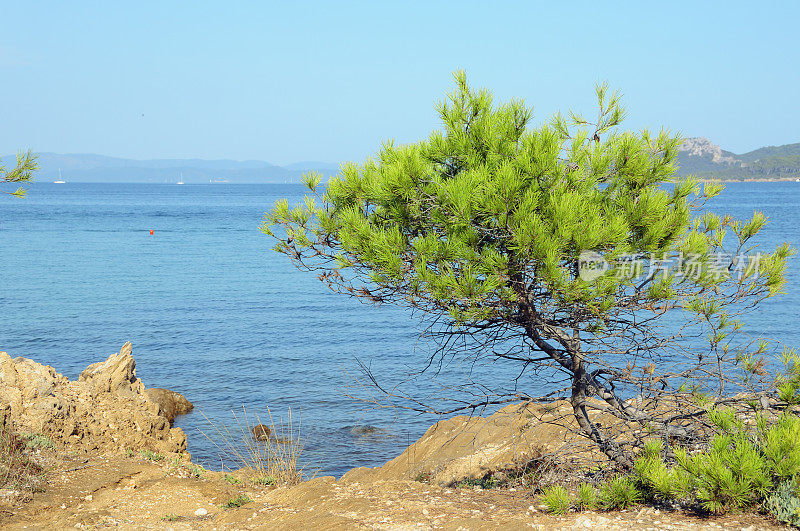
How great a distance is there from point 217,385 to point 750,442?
15147mm

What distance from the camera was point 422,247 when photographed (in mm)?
5727

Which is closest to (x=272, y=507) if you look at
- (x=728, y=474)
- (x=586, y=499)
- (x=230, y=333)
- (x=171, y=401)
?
(x=586, y=499)

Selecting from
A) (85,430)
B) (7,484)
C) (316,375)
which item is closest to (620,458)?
(7,484)

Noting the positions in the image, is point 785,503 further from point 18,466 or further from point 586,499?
point 18,466

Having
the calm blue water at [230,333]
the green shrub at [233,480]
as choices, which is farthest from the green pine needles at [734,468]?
the calm blue water at [230,333]

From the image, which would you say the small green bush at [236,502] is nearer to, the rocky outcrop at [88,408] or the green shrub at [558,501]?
the rocky outcrop at [88,408]

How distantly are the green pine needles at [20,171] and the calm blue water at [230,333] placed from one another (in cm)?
668

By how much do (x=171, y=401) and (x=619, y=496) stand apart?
12905 millimetres

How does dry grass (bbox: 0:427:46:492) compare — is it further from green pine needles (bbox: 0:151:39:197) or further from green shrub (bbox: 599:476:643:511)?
green shrub (bbox: 599:476:643:511)

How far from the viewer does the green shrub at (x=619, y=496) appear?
19.5 feet

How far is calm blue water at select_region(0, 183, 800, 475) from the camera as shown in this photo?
53.5 ft

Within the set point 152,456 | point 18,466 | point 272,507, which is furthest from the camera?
point 152,456

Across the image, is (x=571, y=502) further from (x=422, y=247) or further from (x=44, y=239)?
(x=44, y=239)

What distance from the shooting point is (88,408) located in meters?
10.4
